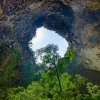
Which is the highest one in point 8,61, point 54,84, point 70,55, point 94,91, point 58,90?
point 70,55

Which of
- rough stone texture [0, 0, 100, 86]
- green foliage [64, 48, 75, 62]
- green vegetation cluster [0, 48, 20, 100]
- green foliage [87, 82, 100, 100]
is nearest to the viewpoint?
green foliage [87, 82, 100, 100]

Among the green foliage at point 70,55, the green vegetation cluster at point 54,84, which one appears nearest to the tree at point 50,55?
the green vegetation cluster at point 54,84

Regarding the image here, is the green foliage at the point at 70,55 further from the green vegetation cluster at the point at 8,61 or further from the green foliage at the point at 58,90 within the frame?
the green vegetation cluster at the point at 8,61

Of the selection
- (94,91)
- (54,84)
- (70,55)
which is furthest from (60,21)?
(94,91)

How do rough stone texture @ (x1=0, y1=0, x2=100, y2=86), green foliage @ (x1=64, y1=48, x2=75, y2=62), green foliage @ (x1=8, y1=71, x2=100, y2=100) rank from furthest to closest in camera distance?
green foliage @ (x1=64, y1=48, x2=75, y2=62), rough stone texture @ (x1=0, y1=0, x2=100, y2=86), green foliage @ (x1=8, y1=71, x2=100, y2=100)

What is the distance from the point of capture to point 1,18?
70.9 ft

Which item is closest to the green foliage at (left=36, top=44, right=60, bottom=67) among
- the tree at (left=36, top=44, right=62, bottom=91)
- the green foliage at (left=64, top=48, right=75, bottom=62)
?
the tree at (left=36, top=44, right=62, bottom=91)

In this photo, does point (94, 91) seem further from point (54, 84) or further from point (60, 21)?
point (60, 21)

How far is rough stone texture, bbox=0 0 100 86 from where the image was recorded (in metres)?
21.3

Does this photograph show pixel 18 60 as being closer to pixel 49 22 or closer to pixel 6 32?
pixel 6 32

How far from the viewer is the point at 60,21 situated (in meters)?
23.8

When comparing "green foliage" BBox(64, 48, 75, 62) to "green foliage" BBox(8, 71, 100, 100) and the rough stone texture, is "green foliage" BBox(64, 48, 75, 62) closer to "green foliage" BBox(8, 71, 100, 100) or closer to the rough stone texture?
the rough stone texture

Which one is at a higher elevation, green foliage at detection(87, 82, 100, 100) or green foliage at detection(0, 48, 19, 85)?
green foliage at detection(0, 48, 19, 85)

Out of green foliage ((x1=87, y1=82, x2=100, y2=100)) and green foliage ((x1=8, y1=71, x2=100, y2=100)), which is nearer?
green foliage ((x1=8, y1=71, x2=100, y2=100))
